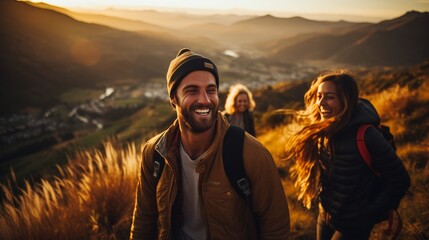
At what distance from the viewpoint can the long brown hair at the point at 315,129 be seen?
2.24 metres

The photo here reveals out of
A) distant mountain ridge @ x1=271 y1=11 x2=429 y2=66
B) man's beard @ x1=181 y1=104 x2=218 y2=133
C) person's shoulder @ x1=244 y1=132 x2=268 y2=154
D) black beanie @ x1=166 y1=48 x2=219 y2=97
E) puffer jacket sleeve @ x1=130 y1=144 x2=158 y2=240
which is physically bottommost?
puffer jacket sleeve @ x1=130 y1=144 x2=158 y2=240

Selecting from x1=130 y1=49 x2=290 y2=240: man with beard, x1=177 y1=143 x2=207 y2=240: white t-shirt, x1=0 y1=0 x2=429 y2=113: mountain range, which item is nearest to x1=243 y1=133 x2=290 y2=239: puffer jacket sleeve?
x1=130 y1=49 x2=290 y2=240: man with beard

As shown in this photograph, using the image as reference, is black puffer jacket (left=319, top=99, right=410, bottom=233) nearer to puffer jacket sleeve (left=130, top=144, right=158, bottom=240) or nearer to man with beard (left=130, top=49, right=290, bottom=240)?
man with beard (left=130, top=49, right=290, bottom=240)

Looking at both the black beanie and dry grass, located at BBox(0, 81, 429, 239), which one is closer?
the black beanie

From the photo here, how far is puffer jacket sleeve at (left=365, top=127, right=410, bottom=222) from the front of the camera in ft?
6.28

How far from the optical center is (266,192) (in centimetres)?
169

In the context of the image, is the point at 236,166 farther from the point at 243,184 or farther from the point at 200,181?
the point at 200,181

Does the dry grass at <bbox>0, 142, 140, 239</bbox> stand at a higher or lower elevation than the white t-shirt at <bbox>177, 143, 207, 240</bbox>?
lower

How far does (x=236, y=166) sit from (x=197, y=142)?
17.0 inches

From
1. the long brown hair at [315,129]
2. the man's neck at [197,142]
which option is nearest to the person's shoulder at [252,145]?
the man's neck at [197,142]

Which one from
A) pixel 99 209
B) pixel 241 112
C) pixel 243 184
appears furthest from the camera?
pixel 241 112

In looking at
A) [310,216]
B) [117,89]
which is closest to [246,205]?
[310,216]

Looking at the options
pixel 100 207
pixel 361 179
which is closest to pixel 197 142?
pixel 361 179

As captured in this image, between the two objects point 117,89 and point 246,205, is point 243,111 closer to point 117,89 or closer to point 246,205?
point 246,205
